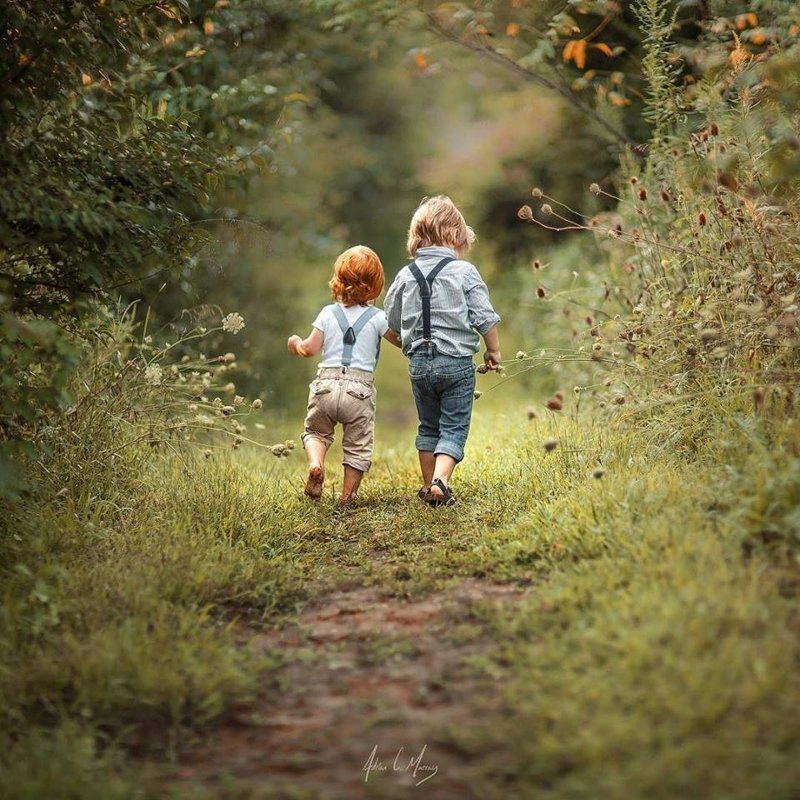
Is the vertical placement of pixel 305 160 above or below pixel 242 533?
above

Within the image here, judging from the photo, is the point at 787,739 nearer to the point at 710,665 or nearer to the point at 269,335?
the point at 710,665

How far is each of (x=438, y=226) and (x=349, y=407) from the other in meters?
1.15

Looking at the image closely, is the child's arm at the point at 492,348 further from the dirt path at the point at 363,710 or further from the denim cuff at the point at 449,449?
the dirt path at the point at 363,710

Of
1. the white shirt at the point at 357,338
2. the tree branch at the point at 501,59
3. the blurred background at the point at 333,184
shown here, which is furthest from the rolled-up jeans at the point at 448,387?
the tree branch at the point at 501,59

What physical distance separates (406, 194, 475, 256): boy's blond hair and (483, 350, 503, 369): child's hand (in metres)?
0.69

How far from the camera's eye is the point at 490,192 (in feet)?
40.9

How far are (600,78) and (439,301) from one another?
4.45 m

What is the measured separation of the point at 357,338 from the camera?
529cm

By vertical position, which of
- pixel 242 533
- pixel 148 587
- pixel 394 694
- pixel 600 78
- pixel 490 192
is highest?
pixel 490 192

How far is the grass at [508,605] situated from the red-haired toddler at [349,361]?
42cm

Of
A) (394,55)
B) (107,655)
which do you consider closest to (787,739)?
(107,655)

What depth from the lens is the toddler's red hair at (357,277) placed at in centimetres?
525

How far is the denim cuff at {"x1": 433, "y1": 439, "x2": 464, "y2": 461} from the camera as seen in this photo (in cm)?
505

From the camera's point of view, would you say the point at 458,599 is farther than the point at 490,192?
No
